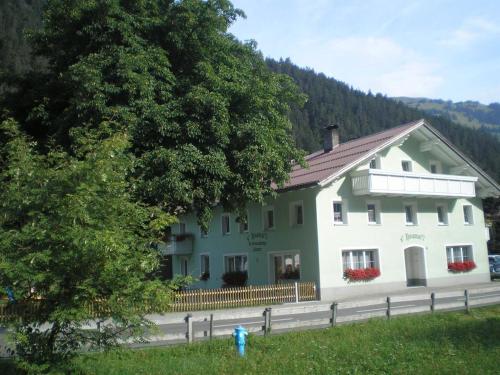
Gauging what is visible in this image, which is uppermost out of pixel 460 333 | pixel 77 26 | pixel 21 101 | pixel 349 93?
pixel 349 93

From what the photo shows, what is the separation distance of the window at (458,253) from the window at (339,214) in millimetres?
9052

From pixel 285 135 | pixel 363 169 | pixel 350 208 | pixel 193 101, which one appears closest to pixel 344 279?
A: pixel 350 208

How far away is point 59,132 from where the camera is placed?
2092 centimetres

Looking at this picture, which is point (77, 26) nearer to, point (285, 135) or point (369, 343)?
point (285, 135)

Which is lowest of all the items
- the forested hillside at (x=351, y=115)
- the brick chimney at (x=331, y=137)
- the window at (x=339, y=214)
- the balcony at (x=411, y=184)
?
the window at (x=339, y=214)

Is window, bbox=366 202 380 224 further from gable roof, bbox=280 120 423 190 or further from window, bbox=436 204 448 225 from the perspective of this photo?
window, bbox=436 204 448 225

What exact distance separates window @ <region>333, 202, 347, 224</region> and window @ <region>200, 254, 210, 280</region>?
11.4 m

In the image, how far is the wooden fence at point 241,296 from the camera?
23094 mm

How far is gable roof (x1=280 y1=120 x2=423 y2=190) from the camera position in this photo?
92.4 feet

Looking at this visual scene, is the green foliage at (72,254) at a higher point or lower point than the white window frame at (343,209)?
lower

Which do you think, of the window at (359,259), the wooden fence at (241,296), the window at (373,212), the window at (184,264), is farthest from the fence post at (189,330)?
the window at (184,264)

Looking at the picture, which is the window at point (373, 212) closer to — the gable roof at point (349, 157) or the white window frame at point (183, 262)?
the gable roof at point (349, 157)

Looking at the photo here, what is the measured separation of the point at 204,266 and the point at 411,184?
1525 cm

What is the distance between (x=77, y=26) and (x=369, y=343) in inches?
690
